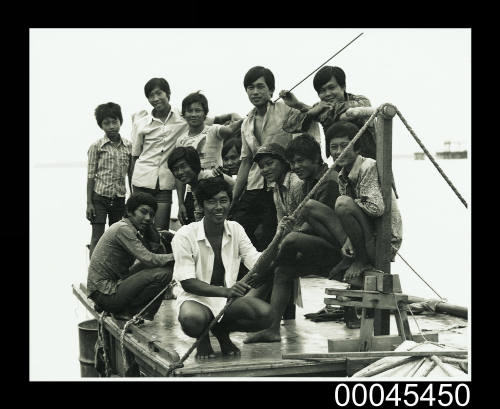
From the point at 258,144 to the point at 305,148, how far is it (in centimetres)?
91

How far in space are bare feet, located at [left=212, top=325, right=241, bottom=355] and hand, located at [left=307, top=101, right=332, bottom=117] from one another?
1817 mm

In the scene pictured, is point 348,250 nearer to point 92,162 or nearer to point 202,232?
point 202,232

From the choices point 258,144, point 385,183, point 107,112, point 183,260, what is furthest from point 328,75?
point 107,112

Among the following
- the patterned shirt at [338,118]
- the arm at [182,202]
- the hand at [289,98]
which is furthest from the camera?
the arm at [182,202]

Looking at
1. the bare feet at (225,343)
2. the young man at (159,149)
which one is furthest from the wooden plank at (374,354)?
the young man at (159,149)

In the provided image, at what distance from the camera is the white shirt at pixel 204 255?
5422 mm

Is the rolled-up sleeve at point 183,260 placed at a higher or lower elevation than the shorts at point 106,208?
lower

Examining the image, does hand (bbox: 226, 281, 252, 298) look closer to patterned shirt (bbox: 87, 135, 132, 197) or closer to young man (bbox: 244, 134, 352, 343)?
young man (bbox: 244, 134, 352, 343)

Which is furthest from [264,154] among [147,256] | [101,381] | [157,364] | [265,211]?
[101,381]

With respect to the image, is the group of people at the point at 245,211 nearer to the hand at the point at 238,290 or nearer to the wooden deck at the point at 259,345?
the hand at the point at 238,290

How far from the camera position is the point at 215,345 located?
6000 mm

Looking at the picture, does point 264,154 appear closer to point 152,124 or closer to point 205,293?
point 205,293

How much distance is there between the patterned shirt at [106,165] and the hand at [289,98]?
269 cm

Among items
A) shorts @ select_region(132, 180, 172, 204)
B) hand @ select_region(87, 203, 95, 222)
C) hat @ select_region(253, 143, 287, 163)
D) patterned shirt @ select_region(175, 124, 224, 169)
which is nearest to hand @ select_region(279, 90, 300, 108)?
hat @ select_region(253, 143, 287, 163)
